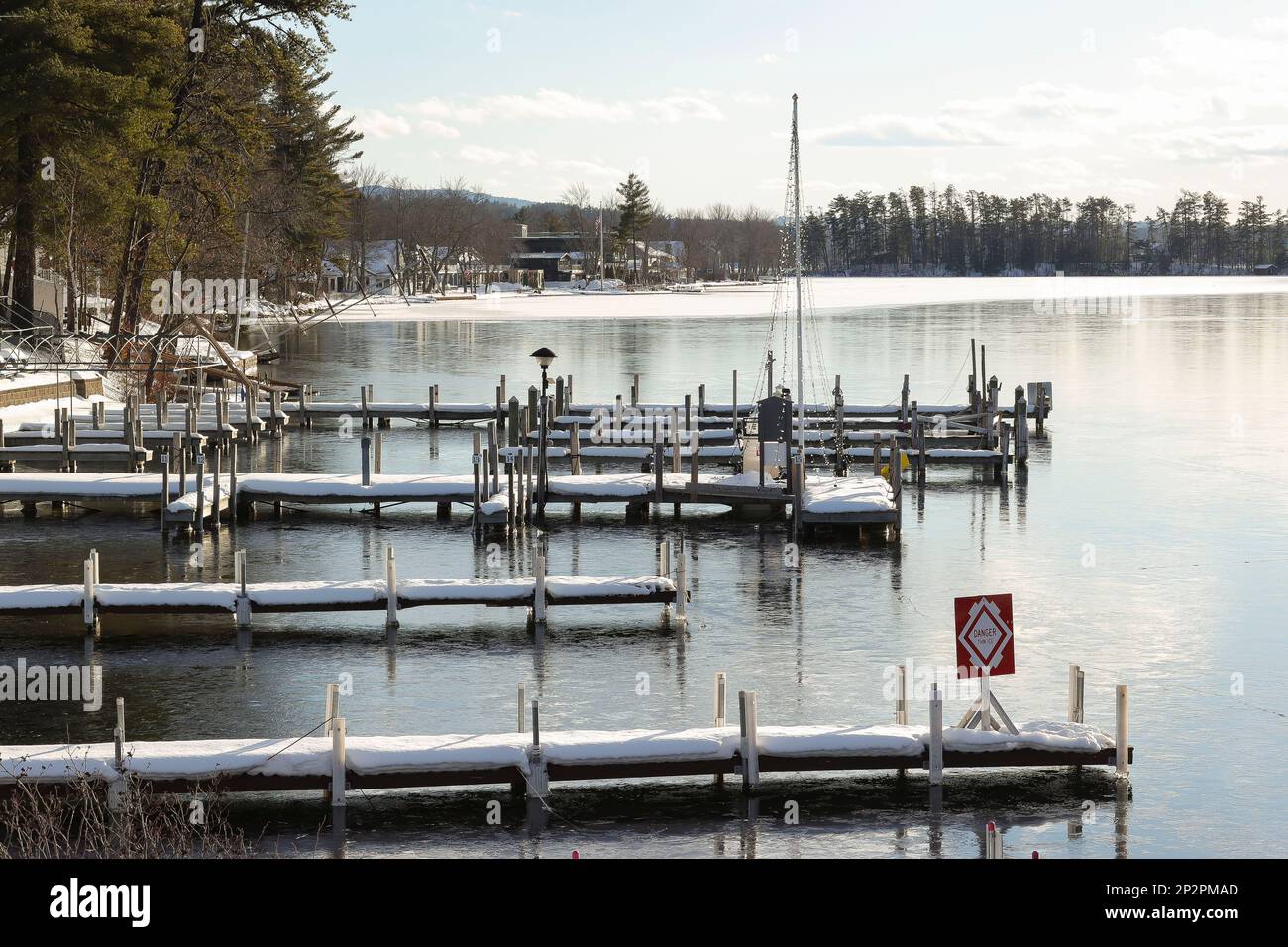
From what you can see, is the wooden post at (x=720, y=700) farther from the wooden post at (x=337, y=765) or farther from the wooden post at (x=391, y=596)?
the wooden post at (x=391, y=596)

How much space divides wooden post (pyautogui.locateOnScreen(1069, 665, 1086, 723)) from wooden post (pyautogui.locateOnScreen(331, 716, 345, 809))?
29.9ft

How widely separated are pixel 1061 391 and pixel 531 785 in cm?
5619

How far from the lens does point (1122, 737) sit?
19.2 m

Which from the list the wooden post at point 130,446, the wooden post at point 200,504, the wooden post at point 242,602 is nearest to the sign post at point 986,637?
the wooden post at point 242,602

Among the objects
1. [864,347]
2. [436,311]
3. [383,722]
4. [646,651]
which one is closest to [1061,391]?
[864,347]

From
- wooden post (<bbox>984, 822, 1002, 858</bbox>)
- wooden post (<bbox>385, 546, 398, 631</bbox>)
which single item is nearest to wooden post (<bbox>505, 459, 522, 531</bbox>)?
wooden post (<bbox>385, 546, 398, 631</bbox>)

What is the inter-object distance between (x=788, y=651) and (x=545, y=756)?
26.2 ft

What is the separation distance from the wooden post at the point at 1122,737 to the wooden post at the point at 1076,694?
676 millimetres

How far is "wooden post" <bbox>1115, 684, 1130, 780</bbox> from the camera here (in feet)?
62.2

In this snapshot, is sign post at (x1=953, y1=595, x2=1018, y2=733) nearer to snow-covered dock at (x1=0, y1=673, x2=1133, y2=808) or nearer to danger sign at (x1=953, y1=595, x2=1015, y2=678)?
danger sign at (x1=953, y1=595, x2=1015, y2=678)
